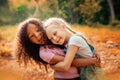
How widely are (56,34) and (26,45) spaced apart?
0.21 metres

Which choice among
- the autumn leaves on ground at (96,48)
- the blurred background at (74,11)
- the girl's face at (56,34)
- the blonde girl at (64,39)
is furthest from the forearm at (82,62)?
the blurred background at (74,11)

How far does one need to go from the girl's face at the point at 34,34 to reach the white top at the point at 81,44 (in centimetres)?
17

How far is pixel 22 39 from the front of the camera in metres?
2.44

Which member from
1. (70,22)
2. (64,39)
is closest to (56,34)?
(64,39)

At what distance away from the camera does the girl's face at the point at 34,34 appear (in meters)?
2.41

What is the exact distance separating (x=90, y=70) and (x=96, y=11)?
522 mm

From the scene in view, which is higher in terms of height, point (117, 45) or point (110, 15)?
point (110, 15)

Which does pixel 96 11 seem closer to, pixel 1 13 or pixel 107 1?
pixel 107 1

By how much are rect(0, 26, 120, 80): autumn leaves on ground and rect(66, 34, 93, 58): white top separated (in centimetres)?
29

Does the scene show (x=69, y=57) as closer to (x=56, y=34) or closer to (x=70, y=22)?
(x=56, y=34)

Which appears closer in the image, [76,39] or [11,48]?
[76,39]

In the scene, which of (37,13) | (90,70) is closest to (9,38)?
(37,13)

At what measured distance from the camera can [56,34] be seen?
2381 millimetres

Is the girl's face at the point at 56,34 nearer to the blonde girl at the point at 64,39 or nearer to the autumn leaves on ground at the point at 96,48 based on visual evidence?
the blonde girl at the point at 64,39
